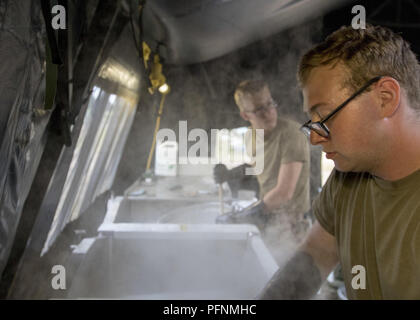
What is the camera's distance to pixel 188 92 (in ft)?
13.7

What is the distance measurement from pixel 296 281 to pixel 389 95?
661 mm

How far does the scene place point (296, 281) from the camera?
996 millimetres

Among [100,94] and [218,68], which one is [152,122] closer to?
[218,68]

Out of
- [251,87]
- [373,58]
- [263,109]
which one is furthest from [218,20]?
[373,58]

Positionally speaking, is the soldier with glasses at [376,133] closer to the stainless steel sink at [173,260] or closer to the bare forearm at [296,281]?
the bare forearm at [296,281]

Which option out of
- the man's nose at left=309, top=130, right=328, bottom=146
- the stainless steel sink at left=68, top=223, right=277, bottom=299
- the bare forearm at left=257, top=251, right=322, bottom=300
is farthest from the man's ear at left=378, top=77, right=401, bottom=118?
the stainless steel sink at left=68, top=223, right=277, bottom=299

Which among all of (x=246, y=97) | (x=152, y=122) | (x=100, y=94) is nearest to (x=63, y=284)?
(x=100, y=94)

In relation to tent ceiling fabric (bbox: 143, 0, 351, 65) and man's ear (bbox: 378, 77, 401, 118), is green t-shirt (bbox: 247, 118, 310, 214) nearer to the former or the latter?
tent ceiling fabric (bbox: 143, 0, 351, 65)

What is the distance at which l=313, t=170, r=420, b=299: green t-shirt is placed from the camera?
0.70 meters

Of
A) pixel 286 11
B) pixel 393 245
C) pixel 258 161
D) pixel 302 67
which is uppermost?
pixel 286 11

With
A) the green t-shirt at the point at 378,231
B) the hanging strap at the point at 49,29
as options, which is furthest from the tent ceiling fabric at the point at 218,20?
the green t-shirt at the point at 378,231

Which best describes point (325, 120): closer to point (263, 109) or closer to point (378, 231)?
point (378, 231)

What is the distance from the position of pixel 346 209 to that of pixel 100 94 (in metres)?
1.61

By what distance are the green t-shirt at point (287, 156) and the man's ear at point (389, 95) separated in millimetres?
1201
